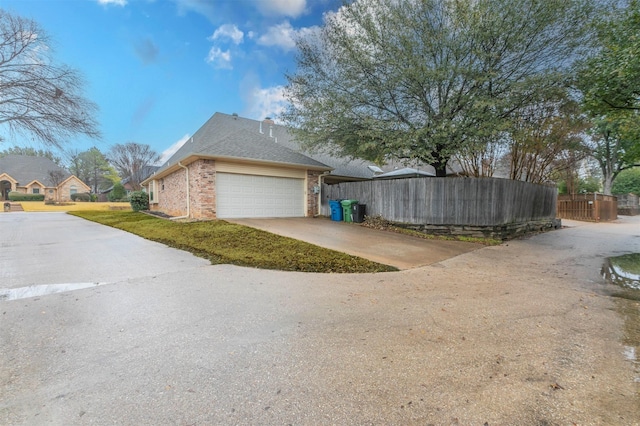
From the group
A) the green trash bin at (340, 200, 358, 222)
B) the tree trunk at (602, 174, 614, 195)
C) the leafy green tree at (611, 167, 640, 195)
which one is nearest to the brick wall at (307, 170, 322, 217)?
the green trash bin at (340, 200, 358, 222)

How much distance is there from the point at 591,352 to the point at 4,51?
11.5 meters

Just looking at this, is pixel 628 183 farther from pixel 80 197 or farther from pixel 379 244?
pixel 80 197

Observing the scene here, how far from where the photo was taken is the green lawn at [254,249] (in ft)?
17.6

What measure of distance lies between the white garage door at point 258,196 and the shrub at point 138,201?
11.6 metres

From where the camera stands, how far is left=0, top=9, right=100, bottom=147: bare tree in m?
6.30

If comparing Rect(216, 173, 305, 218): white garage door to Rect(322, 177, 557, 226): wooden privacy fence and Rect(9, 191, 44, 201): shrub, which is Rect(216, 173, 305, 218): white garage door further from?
Rect(9, 191, 44, 201): shrub

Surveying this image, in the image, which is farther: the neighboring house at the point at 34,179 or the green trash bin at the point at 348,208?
the neighboring house at the point at 34,179

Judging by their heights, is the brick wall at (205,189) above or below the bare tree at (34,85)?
below

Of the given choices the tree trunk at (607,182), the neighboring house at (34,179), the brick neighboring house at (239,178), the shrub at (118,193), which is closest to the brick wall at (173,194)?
the brick neighboring house at (239,178)

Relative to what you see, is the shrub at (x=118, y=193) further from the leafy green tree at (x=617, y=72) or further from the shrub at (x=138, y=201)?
the leafy green tree at (x=617, y=72)

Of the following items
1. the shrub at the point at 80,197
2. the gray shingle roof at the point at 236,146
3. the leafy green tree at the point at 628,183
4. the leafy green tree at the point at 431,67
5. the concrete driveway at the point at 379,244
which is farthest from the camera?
the shrub at the point at 80,197

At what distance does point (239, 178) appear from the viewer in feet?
38.7

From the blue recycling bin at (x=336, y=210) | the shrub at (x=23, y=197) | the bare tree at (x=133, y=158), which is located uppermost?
the bare tree at (x=133, y=158)

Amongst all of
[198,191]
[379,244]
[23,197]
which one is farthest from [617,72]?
[23,197]
